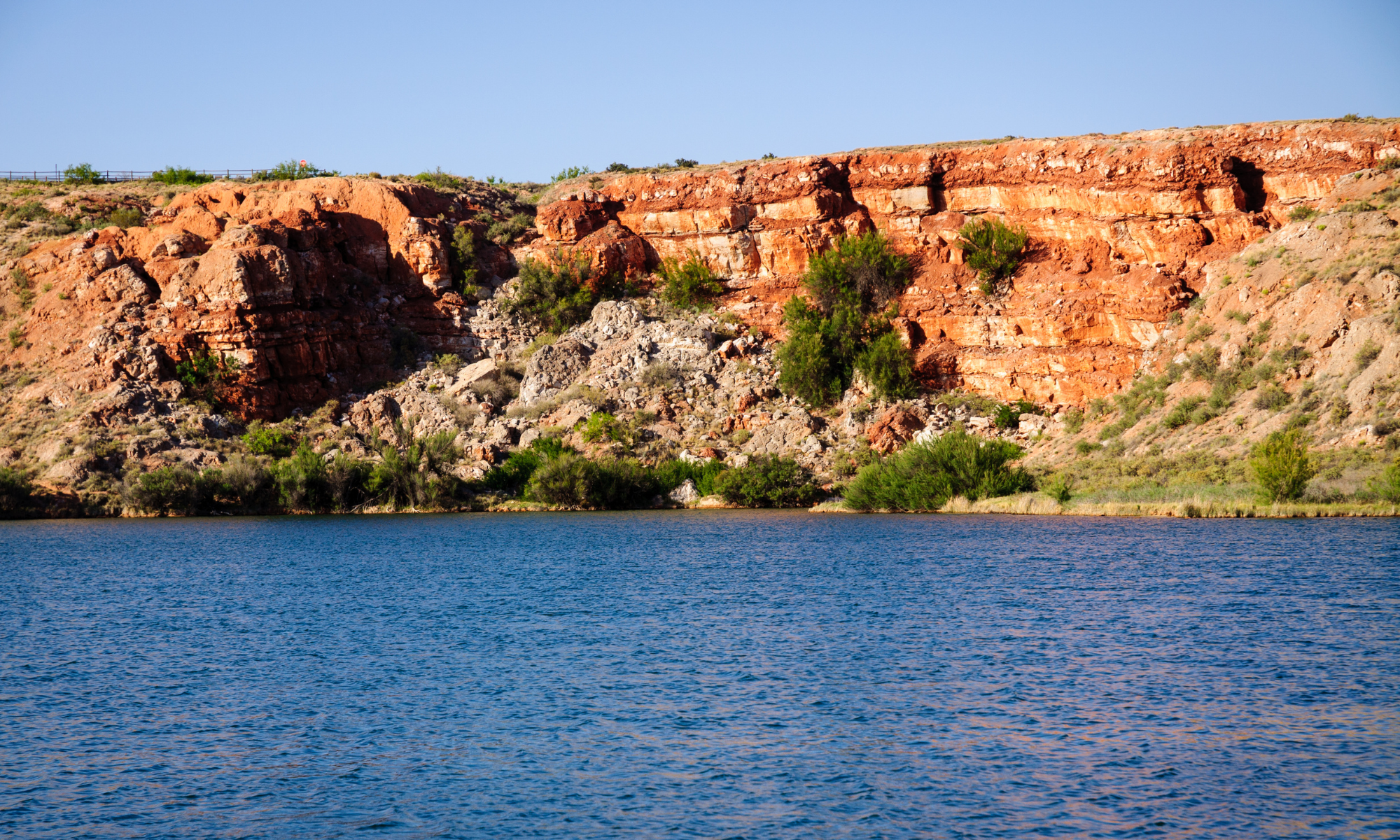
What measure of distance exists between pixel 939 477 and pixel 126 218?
43486mm

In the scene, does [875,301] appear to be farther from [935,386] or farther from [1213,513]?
[1213,513]

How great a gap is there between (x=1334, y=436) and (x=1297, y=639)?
21633mm

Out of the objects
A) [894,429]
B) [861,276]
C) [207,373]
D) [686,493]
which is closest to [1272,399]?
[894,429]

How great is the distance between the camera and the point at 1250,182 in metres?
50.2

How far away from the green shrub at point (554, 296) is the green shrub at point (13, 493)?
23.0m

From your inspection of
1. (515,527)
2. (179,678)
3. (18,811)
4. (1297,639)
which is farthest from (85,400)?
(1297,639)

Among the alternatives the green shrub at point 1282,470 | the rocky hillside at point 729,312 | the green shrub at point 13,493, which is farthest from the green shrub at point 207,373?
the green shrub at point 1282,470

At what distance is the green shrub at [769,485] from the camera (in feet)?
149

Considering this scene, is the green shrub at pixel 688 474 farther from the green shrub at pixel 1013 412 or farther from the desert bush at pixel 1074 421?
the desert bush at pixel 1074 421

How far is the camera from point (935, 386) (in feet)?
169

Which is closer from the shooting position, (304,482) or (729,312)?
(304,482)

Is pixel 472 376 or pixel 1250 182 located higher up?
pixel 1250 182

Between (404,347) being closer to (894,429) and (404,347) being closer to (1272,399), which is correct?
(894,429)

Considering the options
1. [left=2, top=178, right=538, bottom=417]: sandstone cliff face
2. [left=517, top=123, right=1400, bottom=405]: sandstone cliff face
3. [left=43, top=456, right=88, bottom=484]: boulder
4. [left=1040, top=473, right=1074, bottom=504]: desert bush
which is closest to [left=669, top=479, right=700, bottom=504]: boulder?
[left=517, top=123, right=1400, bottom=405]: sandstone cliff face
